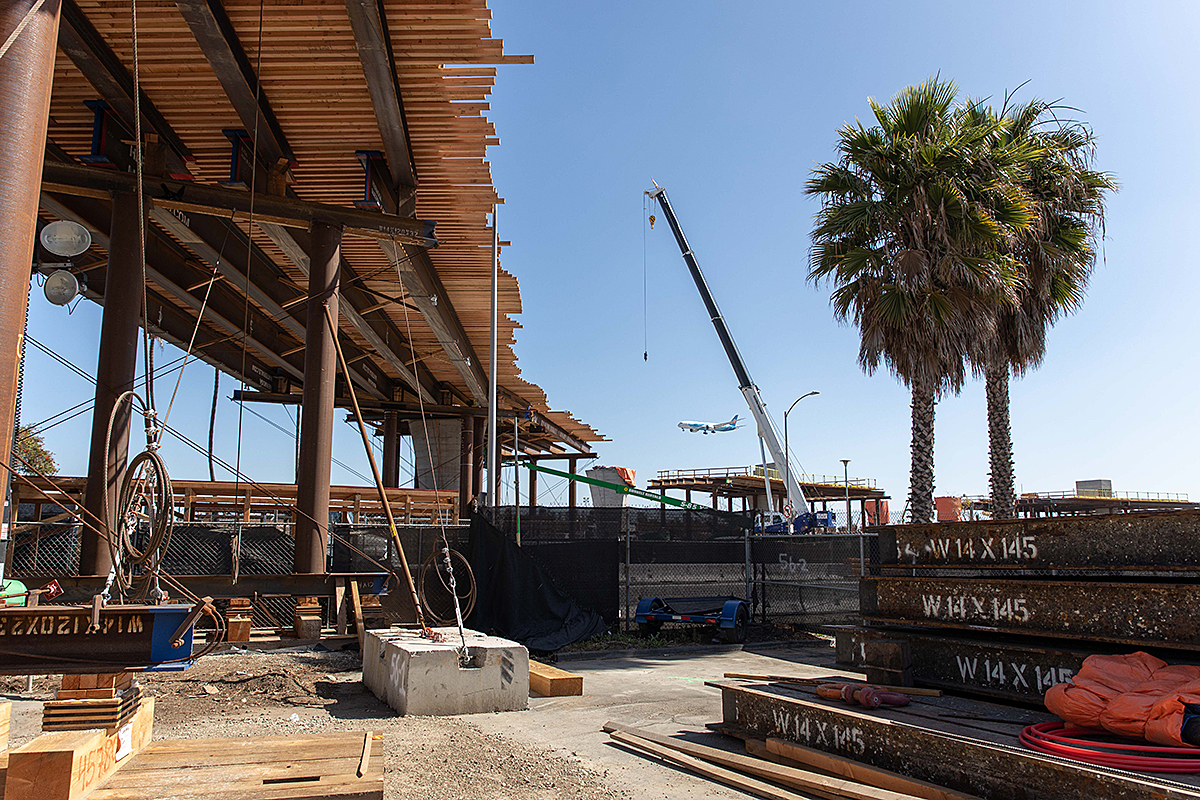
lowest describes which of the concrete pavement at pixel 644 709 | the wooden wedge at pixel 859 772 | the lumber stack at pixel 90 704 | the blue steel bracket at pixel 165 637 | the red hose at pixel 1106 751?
the concrete pavement at pixel 644 709

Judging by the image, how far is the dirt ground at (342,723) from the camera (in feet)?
19.0

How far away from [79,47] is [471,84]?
16.1 ft

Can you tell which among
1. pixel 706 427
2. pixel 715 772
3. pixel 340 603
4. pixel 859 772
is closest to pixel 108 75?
pixel 340 603

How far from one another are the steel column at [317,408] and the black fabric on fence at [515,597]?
8.87ft

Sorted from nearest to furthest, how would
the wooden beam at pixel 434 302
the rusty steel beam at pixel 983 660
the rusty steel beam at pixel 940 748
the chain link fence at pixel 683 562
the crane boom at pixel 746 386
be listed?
the rusty steel beam at pixel 940 748, the rusty steel beam at pixel 983 660, the chain link fence at pixel 683 562, the wooden beam at pixel 434 302, the crane boom at pixel 746 386

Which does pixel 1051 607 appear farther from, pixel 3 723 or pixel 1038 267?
pixel 1038 267

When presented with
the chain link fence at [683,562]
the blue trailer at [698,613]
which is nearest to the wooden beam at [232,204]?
the chain link fence at [683,562]

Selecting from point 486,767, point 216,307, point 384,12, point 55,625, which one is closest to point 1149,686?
point 486,767

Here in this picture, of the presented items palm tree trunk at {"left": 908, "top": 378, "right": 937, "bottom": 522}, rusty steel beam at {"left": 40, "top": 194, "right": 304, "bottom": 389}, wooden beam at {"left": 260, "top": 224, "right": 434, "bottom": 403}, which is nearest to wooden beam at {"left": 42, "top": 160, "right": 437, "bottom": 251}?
wooden beam at {"left": 260, "top": 224, "right": 434, "bottom": 403}

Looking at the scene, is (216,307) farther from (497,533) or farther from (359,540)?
(497,533)

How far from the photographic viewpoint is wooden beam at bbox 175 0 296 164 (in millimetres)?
9641

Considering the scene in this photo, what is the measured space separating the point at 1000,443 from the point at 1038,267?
416 cm

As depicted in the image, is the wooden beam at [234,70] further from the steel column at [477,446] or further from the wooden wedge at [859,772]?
the steel column at [477,446]

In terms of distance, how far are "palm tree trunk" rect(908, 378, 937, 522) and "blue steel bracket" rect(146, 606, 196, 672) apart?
15822 millimetres
